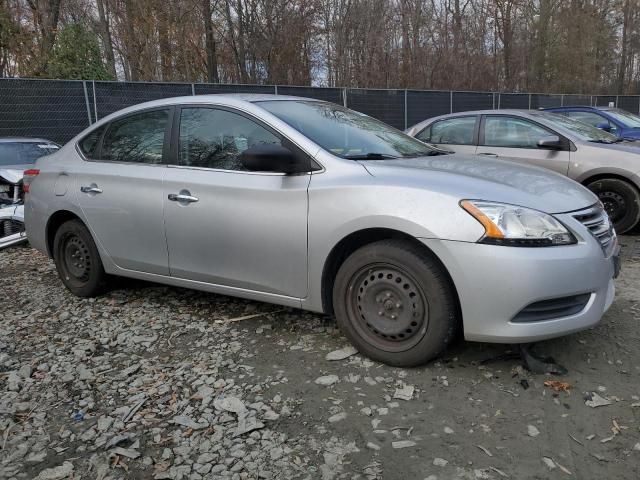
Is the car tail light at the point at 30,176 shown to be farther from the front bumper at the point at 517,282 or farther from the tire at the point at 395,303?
the front bumper at the point at 517,282

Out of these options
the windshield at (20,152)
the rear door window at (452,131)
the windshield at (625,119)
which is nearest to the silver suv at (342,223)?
the rear door window at (452,131)

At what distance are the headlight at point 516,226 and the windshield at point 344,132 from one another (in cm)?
94

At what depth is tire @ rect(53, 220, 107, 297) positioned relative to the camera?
4551 mm

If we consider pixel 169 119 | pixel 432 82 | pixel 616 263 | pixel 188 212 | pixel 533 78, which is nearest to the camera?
pixel 616 263

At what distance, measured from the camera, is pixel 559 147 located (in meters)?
6.55

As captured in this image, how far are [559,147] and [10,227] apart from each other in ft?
22.0

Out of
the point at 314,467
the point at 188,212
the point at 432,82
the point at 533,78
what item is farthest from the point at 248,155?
the point at 533,78

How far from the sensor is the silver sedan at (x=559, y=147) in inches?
245

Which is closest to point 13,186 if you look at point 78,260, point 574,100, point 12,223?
point 12,223

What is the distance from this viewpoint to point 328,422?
2703 mm

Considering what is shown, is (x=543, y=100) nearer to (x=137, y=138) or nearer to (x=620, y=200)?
(x=620, y=200)

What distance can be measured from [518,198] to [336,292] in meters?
1.16

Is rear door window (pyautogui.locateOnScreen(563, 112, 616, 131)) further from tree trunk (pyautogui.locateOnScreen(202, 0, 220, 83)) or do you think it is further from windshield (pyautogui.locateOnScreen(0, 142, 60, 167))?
tree trunk (pyautogui.locateOnScreen(202, 0, 220, 83))

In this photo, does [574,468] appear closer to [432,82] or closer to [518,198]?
[518,198]
